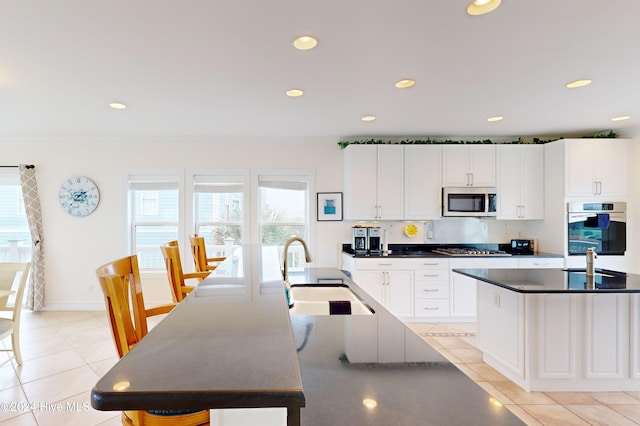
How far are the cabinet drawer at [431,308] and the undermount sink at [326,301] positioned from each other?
8.17 feet

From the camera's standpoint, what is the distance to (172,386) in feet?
1.58

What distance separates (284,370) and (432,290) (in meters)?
4.08

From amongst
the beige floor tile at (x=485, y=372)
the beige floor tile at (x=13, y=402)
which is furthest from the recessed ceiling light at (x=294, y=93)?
the beige floor tile at (x=13, y=402)

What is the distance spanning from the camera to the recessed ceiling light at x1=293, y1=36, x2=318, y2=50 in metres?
2.06

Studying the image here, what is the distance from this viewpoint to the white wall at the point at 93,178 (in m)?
4.64

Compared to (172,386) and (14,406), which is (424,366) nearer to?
(172,386)

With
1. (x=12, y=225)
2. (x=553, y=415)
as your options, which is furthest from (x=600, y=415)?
(x=12, y=225)

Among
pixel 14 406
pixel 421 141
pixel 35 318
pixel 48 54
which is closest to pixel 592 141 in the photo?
pixel 421 141

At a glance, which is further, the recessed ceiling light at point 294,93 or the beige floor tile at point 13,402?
the recessed ceiling light at point 294,93

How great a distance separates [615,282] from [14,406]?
453 centimetres

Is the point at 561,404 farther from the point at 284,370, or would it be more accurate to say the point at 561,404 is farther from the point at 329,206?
the point at 329,206

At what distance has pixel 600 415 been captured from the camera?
2.27m

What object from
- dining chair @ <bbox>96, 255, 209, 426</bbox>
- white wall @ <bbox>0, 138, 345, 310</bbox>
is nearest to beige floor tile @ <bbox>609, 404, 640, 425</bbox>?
dining chair @ <bbox>96, 255, 209, 426</bbox>

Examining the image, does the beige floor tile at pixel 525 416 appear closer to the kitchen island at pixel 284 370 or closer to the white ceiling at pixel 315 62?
the kitchen island at pixel 284 370
